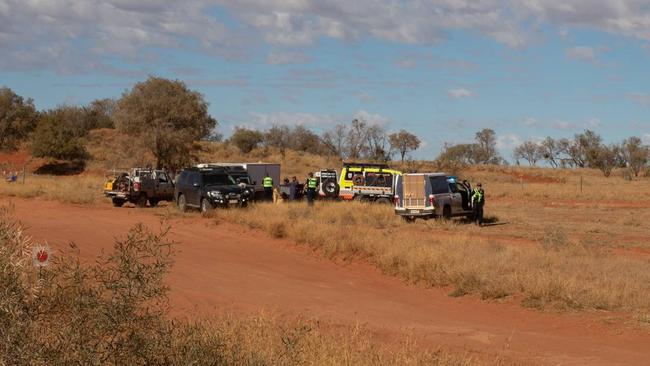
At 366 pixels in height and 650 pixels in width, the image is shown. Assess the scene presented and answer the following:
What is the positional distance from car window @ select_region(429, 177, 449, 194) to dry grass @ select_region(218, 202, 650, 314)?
179 inches

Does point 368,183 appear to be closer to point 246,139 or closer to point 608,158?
point 246,139

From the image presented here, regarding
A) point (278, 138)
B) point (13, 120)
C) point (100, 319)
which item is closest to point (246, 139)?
point (278, 138)

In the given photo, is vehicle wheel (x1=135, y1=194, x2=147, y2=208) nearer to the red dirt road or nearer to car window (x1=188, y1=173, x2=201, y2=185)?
car window (x1=188, y1=173, x2=201, y2=185)

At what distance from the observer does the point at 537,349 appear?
10.0m

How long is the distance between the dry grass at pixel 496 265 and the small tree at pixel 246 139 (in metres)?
61.8

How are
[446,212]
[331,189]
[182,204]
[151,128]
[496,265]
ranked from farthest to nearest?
→ [151,128]
[331,189]
[182,204]
[446,212]
[496,265]

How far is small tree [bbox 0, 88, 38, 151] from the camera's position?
75.7 metres

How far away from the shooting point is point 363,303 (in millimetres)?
13484

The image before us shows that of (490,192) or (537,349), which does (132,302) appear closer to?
(537,349)

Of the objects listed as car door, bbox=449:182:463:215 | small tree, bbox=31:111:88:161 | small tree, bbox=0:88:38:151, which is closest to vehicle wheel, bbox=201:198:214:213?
car door, bbox=449:182:463:215

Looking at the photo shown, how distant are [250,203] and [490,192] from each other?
103ft

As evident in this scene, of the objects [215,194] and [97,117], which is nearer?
[215,194]

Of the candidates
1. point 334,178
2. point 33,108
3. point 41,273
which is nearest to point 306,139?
point 33,108

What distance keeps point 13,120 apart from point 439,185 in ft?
195
